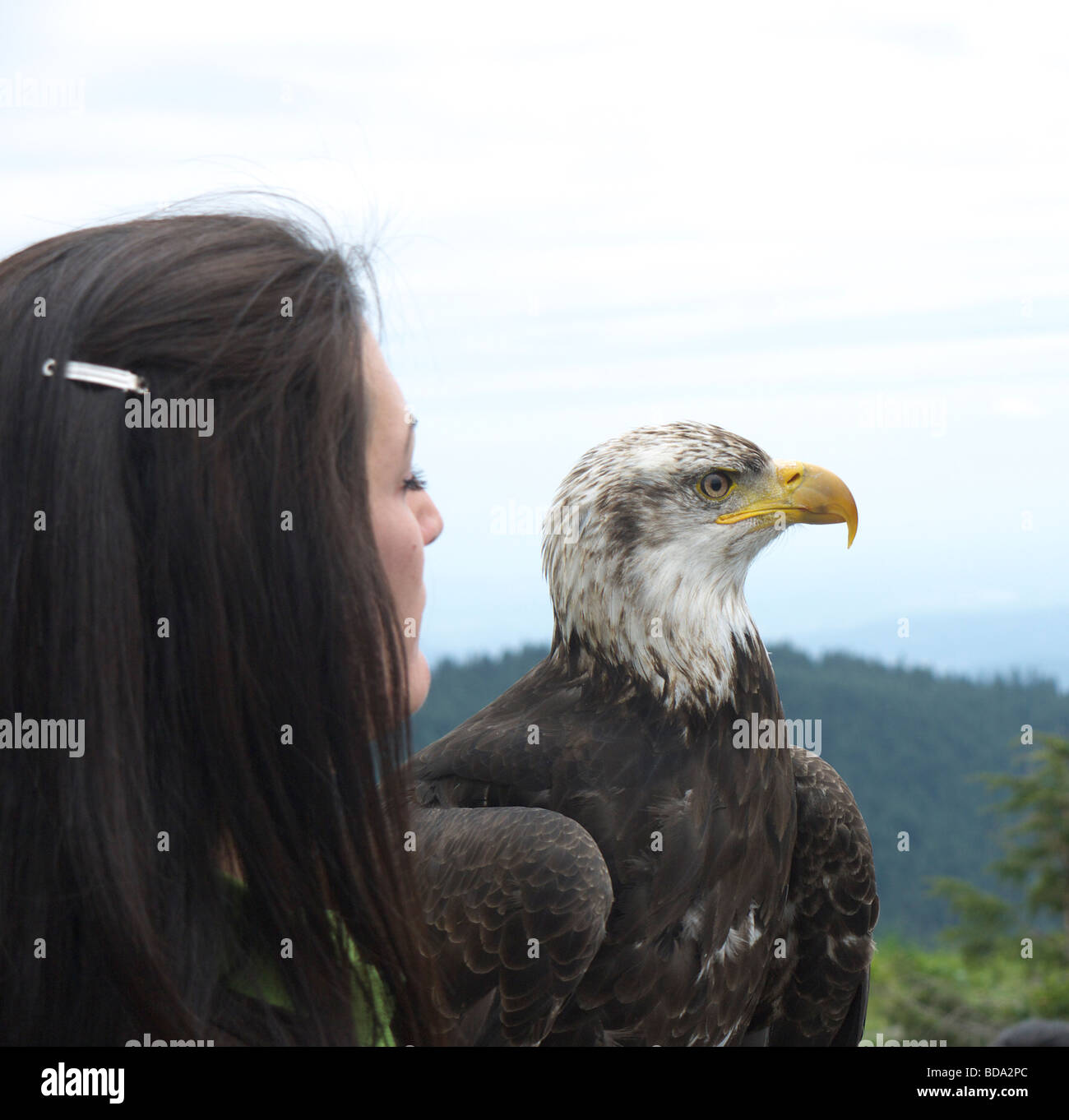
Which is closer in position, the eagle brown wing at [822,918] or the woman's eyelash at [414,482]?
the woman's eyelash at [414,482]

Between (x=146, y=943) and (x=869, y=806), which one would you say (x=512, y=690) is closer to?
(x=146, y=943)

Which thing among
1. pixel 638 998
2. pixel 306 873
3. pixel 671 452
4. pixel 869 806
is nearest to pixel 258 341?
pixel 306 873

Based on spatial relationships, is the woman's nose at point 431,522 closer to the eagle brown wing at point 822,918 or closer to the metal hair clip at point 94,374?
the metal hair clip at point 94,374

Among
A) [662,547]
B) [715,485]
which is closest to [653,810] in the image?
[662,547]

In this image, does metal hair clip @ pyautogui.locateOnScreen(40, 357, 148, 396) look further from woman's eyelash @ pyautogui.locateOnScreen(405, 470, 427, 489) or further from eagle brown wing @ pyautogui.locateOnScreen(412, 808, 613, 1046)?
eagle brown wing @ pyautogui.locateOnScreen(412, 808, 613, 1046)

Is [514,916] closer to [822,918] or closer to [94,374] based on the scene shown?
[822,918]

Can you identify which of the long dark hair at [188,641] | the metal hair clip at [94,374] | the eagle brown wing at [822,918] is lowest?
the eagle brown wing at [822,918]

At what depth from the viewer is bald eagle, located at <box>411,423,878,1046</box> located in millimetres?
2578

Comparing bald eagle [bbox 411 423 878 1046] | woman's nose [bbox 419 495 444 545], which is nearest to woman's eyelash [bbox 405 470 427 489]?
woman's nose [bbox 419 495 444 545]

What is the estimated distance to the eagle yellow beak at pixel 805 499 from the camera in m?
3.03

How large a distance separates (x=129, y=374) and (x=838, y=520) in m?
2.25

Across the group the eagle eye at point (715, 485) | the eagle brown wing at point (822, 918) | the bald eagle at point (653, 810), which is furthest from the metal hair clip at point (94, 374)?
the eagle brown wing at point (822, 918)

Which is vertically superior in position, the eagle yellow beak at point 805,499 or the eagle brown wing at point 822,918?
the eagle yellow beak at point 805,499

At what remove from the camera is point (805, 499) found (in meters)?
3.04
